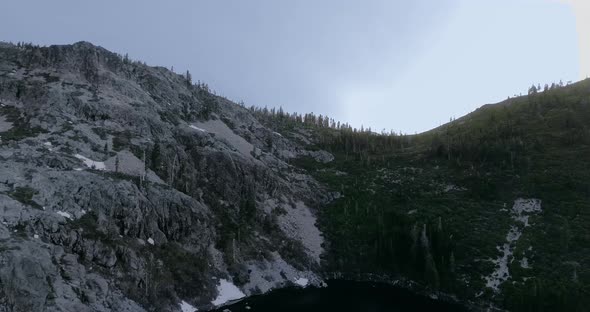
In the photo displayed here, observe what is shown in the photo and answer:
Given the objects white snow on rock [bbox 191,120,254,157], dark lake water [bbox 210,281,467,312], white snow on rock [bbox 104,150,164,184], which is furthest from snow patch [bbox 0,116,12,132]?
dark lake water [bbox 210,281,467,312]

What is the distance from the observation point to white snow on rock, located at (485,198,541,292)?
70625 millimetres

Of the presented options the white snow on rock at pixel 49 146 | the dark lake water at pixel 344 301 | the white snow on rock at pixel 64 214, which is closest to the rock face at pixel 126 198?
the white snow on rock at pixel 64 214

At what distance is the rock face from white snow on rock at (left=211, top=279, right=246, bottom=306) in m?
0.82

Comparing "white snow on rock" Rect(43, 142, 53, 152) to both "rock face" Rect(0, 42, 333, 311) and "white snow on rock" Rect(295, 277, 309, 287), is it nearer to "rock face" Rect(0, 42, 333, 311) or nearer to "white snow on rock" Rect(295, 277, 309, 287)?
"rock face" Rect(0, 42, 333, 311)

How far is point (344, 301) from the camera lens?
65375mm

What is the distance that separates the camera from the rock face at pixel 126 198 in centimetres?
4937

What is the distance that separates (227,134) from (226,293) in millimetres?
60894

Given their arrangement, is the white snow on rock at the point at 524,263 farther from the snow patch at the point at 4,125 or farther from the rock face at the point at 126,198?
the snow patch at the point at 4,125

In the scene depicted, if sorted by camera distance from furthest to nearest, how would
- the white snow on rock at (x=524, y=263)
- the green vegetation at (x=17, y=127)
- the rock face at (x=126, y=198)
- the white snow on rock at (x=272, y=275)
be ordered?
the white snow on rock at (x=524, y=263)
the green vegetation at (x=17, y=127)
the white snow on rock at (x=272, y=275)
the rock face at (x=126, y=198)

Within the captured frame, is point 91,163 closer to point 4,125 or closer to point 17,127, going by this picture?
point 17,127

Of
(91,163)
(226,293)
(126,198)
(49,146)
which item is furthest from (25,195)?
(226,293)

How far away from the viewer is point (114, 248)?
5509 centimetres

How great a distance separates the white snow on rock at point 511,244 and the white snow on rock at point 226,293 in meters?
40.5

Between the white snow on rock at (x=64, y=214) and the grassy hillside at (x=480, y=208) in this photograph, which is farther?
the grassy hillside at (x=480, y=208)
